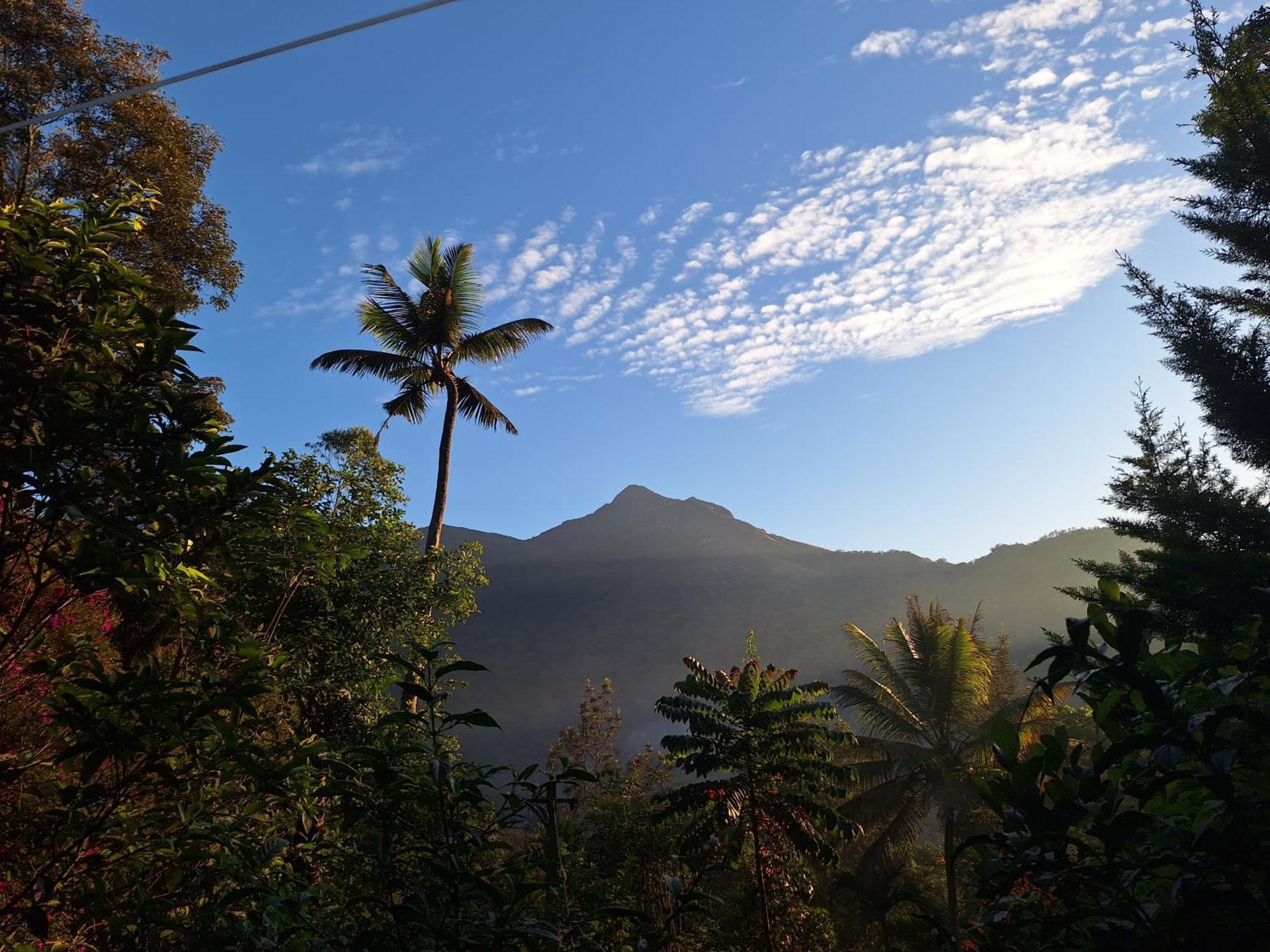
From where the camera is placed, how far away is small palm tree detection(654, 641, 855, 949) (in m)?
11.3

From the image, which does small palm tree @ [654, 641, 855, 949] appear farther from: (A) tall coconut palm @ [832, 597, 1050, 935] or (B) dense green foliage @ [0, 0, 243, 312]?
(B) dense green foliage @ [0, 0, 243, 312]

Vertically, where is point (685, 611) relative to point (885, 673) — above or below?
above

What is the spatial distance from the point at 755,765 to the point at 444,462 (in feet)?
31.4

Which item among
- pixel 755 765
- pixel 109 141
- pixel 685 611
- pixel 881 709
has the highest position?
pixel 109 141

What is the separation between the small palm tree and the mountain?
6663 cm

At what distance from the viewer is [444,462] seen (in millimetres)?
16953

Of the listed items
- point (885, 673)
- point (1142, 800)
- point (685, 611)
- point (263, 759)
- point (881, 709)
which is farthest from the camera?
point (685, 611)

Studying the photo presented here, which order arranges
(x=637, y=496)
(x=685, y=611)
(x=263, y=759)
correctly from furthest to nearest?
(x=637, y=496), (x=685, y=611), (x=263, y=759)

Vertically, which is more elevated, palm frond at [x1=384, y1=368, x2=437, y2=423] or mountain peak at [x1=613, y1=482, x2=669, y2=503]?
mountain peak at [x1=613, y1=482, x2=669, y2=503]

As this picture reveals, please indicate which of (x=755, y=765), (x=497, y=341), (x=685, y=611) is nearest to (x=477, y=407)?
(x=497, y=341)

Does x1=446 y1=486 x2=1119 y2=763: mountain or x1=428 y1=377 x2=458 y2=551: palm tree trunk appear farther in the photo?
x1=446 y1=486 x2=1119 y2=763: mountain

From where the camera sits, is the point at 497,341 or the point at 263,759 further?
the point at 497,341

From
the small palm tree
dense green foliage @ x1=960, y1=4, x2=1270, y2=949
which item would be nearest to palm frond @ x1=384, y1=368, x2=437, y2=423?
the small palm tree

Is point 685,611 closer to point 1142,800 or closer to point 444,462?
point 444,462
